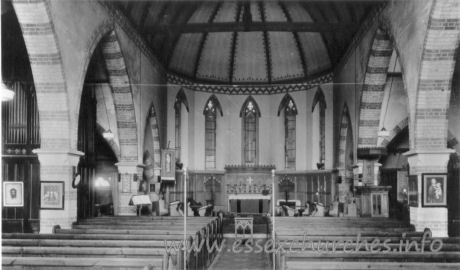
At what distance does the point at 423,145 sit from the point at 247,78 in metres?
13.8

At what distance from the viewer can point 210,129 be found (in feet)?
79.0

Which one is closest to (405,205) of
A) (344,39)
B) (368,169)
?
(368,169)

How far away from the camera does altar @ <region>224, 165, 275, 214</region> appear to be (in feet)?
74.5

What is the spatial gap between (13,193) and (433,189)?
923 cm

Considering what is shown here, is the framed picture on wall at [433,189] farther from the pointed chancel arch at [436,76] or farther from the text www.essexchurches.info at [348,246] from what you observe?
the text www.essexchurches.info at [348,246]

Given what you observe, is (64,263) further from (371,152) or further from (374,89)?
(374,89)

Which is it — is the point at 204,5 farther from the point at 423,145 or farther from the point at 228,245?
the point at 423,145

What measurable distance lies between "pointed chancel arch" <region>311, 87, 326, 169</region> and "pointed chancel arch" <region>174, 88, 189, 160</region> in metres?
5.94

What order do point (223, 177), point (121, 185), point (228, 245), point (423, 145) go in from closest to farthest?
1. point (423, 145)
2. point (228, 245)
3. point (121, 185)
4. point (223, 177)

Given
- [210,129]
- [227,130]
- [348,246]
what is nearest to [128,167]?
[210,129]

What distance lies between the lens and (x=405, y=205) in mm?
18047

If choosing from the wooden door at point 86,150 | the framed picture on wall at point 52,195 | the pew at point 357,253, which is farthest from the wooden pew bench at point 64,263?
the wooden door at point 86,150

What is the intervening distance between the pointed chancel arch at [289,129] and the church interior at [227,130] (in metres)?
0.07

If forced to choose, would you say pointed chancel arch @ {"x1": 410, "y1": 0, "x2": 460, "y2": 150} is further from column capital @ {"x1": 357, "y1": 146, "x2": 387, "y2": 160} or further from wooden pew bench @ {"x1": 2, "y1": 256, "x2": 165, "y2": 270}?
wooden pew bench @ {"x1": 2, "y1": 256, "x2": 165, "y2": 270}
